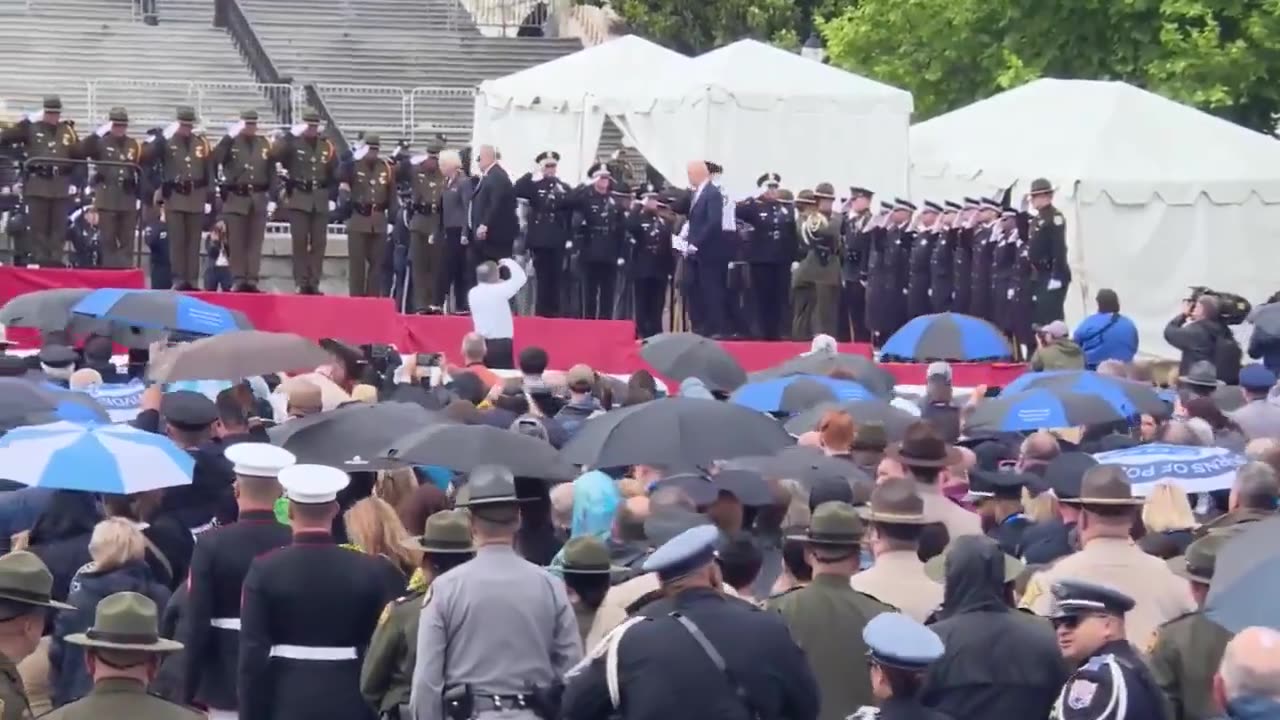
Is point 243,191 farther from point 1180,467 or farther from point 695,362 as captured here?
point 1180,467

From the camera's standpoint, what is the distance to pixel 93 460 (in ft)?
A: 34.0

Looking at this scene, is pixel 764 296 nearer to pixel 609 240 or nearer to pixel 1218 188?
pixel 609 240

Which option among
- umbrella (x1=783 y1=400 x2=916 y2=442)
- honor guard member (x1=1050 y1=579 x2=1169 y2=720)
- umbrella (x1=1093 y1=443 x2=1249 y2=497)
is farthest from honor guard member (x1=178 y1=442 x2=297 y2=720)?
umbrella (x1=783 y1=400 x2=916 y2=442)

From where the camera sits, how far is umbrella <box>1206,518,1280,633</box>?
731 centimetres

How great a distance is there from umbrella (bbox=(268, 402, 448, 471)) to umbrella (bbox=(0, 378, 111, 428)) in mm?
1302

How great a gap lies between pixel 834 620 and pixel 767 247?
17.2 meters

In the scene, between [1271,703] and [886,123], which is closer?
[1271,703]

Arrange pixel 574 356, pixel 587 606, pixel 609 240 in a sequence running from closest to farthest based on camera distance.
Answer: pixel 587 606, pixel 574 356, pixel 609 240

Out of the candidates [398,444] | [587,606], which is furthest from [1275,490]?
[398,444]

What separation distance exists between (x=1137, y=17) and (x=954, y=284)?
32.9 feet

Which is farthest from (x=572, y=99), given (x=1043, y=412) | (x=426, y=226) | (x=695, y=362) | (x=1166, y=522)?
(x=1166, y=522)

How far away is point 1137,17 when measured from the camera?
1372 inches

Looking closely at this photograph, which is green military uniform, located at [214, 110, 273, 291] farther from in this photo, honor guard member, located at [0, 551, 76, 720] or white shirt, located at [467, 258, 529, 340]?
honor guard member, located at [0, 551, 76, 720]

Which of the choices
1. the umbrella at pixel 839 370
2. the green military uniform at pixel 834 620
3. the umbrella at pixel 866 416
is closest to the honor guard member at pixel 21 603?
the green military uniform at pixel 834 620
